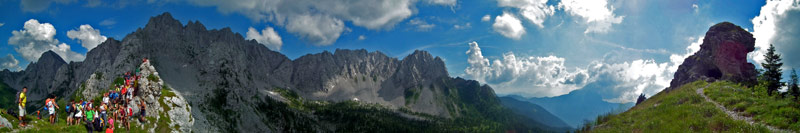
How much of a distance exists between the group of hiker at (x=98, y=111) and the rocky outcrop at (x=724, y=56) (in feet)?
432

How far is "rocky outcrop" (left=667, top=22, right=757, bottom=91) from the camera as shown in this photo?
9662cm

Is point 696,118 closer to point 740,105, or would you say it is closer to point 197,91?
point 740,105

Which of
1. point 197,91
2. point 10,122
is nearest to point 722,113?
point 10,122

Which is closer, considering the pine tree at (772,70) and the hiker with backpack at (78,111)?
the hiker with backpack at (78,111)

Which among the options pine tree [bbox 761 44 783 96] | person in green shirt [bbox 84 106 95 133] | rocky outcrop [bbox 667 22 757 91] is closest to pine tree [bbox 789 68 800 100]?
pine tree [bbox 761 44 783 96]

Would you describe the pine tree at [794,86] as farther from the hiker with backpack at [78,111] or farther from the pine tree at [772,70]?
the hiker with backpack at [78,111]

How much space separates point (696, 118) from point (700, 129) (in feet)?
20.8

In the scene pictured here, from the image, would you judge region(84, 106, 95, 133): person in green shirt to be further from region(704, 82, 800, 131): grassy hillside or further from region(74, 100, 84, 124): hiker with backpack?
region(704, 82, 800, 131): grassy hillside

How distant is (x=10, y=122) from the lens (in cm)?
3053

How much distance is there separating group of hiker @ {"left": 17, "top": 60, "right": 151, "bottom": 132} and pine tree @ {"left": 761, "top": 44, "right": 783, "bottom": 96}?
109 metres

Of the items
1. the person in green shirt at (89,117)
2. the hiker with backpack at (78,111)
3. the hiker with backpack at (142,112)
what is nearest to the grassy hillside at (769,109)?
the person in green shirt at (89,117)

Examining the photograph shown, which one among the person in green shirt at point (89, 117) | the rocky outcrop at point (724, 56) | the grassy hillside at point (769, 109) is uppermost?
the rocky outcrop at point (724, 56)

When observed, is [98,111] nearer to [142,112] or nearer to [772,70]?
[142,112]

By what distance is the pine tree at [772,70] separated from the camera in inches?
2628
